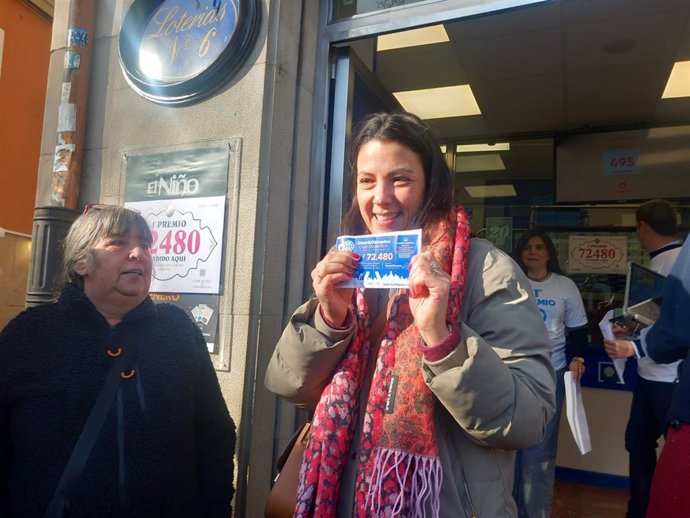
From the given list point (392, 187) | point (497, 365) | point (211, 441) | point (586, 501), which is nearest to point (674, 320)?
point (497, 365)

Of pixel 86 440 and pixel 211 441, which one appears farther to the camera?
pixel 211 441

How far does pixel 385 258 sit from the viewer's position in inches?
54.4

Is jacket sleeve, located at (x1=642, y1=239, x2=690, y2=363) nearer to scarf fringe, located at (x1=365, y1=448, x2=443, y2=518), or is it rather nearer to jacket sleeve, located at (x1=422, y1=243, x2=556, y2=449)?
jacket sleeve, located at (x1=422, y1=243, x2=556, y2=449)

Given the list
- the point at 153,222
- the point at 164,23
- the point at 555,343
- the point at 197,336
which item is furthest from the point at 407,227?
the point at 555,343

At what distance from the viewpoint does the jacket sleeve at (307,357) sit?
1467 mm

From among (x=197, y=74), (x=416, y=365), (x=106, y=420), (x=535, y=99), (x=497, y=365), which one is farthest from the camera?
(x=535, y=99)

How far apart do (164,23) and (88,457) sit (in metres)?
2.63

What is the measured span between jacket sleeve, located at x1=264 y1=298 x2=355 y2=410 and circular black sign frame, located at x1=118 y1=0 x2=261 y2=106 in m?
1.89

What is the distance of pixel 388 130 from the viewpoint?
62.8 inches

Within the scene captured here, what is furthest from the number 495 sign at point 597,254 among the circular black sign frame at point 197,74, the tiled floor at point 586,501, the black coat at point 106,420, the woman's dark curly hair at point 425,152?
the black coat at point 106,420

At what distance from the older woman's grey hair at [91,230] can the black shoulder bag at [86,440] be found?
0.37 metres

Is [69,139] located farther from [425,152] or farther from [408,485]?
[408,485]

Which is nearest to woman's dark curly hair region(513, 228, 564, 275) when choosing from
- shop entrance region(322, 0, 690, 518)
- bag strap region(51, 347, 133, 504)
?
shop entrance region(322, 0, 690, 518)

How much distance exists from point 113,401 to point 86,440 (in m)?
0.14
